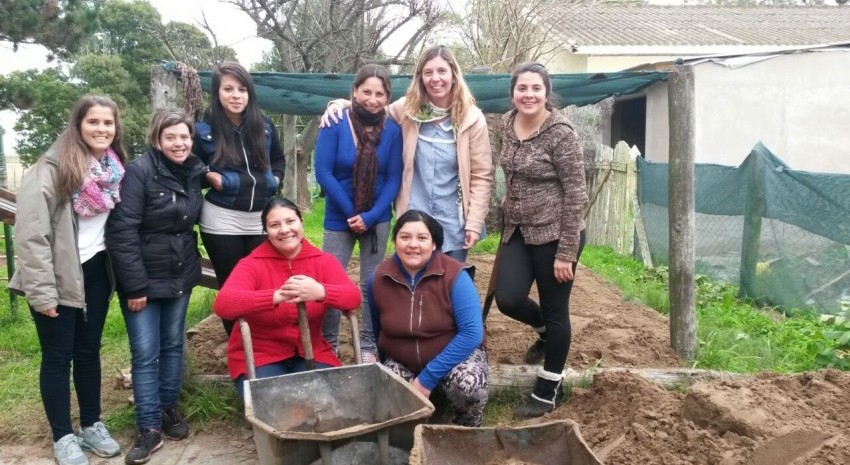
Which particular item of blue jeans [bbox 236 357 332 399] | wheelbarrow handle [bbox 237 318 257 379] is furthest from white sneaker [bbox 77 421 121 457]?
wheelbarrow handle [bbox 237 318 257 379]

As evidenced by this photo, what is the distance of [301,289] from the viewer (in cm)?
336

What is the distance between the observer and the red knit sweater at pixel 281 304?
3504 mm

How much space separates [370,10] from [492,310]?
8.09m

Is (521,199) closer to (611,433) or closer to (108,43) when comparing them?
(611,433)

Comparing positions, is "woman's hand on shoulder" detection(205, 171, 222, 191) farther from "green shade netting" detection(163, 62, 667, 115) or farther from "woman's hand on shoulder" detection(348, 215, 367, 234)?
"green shade netting" detection(163, 62, 667, 115)

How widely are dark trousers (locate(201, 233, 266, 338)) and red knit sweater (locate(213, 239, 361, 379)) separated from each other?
339mm

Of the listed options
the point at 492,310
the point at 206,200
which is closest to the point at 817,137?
the point at 492,310

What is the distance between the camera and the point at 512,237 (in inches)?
150

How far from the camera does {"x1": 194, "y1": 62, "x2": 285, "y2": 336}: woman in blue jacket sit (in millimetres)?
3758

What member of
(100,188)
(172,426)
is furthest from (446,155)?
(172,426)

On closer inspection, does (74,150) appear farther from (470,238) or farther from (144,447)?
(470,238)

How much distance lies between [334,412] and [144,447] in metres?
1.11

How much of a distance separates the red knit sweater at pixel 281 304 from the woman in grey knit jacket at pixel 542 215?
0.88 meters

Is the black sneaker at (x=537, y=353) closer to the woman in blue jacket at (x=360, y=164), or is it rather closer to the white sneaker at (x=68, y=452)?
the woman in blue jacket at (x=360, y=164)
